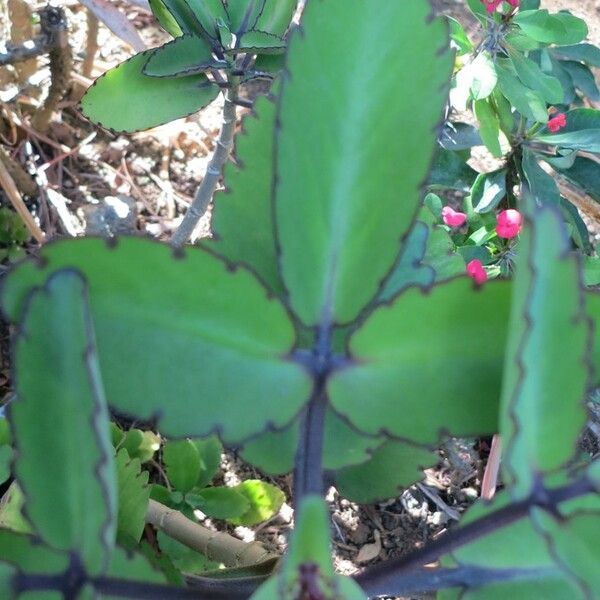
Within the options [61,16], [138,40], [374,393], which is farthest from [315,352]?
[61,16]

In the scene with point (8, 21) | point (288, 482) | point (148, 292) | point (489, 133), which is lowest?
point (288, 482)

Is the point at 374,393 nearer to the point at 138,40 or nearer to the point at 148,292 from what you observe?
the point at 148,292

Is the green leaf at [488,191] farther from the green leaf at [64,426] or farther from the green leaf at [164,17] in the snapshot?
the green leaf at [64,426]

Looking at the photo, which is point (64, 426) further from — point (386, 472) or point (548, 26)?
point (548, 26)

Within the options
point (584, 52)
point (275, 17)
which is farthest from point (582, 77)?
point (275, 17)

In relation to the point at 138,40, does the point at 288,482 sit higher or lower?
lower

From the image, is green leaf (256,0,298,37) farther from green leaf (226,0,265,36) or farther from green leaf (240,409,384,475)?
green leaf (240,409,384,475)
